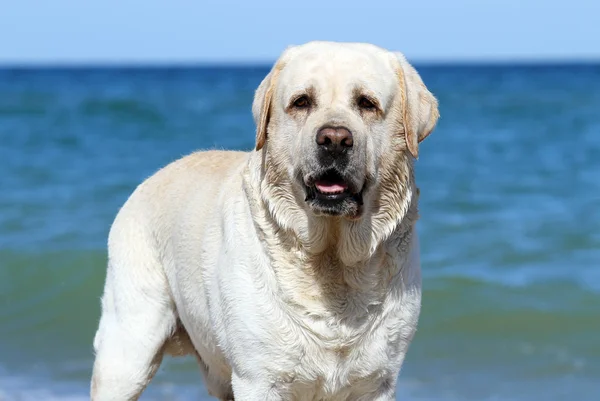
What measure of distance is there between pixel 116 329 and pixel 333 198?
143cm

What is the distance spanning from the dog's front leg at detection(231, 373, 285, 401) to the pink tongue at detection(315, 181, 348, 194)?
2.51 feet

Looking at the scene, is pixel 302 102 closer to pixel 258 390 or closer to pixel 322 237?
pixel 322 237

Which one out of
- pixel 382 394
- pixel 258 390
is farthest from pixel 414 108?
pixel 258 390

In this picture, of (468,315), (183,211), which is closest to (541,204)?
(468,315)

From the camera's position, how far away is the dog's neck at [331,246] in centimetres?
418

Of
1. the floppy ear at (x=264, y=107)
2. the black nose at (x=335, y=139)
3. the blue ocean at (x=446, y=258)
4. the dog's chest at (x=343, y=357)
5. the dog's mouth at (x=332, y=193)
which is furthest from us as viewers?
the blue ocean at (x=446, y=258)

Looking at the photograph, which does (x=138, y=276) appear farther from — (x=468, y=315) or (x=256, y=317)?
(x=468, y=315)

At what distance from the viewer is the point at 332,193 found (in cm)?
400

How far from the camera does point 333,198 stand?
13.1 feet

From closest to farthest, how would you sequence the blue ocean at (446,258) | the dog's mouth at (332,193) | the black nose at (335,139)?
the black nose at (335,139) < the dog's mouth at (332,193) < the blue ocean at (446,258)

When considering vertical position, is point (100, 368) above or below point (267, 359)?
below

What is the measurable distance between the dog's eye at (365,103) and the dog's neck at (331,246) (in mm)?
289

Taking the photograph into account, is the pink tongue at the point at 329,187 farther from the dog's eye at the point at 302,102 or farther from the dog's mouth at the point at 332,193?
the dog's eye at the point at 302,102

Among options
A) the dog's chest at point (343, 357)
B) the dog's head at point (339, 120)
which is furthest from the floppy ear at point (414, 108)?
Result: the dog's chest at point (343, 357)
